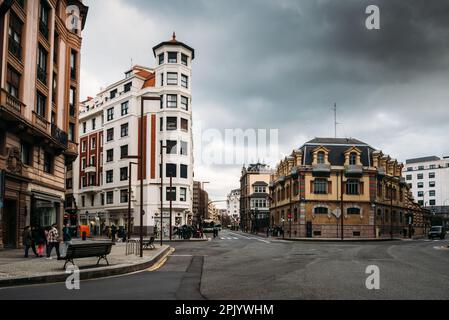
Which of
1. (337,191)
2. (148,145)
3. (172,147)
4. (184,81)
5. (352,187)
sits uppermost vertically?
(184,81)

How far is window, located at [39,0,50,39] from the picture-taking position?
2911 centimetres

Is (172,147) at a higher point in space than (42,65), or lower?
lower

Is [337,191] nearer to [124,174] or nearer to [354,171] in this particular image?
[354,171]

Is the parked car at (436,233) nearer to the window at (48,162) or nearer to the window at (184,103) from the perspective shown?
the window at (184,103)

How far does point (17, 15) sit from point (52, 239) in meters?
13.4

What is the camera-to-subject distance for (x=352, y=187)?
182 feet

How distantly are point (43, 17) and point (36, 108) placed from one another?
21.1 ft

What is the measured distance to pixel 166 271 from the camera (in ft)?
50.6

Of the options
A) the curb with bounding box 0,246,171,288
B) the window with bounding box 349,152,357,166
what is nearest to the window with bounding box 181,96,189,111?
the window with bounding box 349,152,357,166

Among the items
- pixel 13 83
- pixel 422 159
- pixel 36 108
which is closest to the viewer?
pixel 13 83

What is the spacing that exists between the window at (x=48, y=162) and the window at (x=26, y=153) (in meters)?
3.12

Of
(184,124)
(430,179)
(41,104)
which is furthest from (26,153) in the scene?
(430,179)

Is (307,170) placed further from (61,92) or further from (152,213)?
(61,92)
